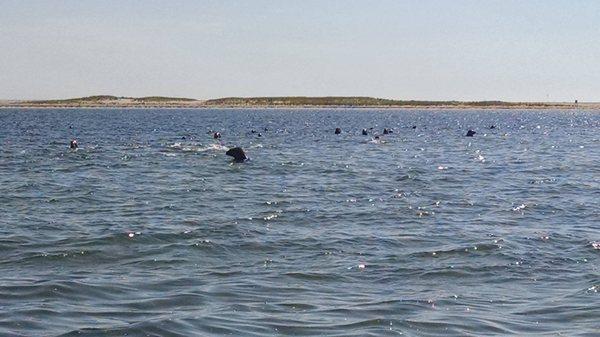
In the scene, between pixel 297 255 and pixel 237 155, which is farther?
pixel 237 155

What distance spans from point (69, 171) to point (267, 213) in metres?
16.7

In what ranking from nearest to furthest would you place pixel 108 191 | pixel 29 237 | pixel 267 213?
pixel 29 237
pixel 267 213
pixel 108 191

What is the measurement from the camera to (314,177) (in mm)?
35938

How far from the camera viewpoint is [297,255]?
1711cm

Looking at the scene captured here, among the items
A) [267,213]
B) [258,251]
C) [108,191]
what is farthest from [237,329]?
[108,191]

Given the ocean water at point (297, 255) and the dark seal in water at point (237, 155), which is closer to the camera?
the ocean water at point (297, 255)

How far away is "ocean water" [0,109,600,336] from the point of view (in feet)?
39.6

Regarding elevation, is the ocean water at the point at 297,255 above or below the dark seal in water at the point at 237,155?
above

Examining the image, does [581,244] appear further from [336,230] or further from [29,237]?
[29,237]

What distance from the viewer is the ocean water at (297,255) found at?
1206 cm

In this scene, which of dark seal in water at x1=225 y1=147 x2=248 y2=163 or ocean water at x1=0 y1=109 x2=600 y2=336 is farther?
dark seal in water at x1=225 y1=147 x2=248 y2=163

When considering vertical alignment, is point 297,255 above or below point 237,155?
above

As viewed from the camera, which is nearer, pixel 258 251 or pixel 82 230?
pixel 258 251

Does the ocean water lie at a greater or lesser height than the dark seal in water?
greater
